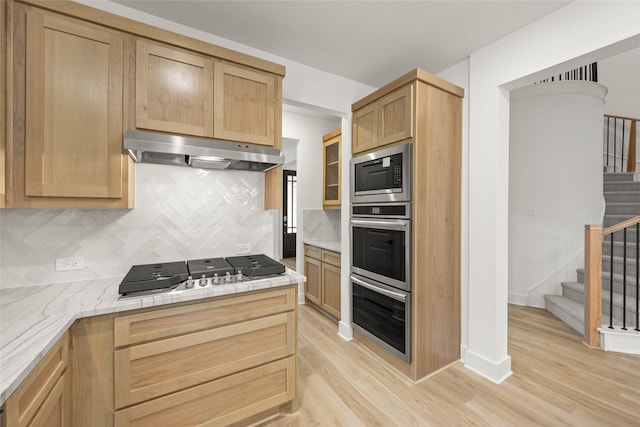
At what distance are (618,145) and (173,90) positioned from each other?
7385 millimetres

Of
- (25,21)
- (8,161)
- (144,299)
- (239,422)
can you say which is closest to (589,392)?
(239,422)

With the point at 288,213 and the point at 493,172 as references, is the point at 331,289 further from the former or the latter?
the point at 288,213

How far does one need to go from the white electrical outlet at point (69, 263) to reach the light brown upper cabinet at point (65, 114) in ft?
1.56

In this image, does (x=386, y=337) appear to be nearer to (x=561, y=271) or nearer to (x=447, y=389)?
(x=447, y=389)

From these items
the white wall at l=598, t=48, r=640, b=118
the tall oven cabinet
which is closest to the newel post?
the tall oven cabinet

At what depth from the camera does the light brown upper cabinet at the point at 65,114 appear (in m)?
1.35

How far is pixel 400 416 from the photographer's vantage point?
71.3 inches

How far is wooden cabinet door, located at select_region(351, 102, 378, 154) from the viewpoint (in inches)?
99.2

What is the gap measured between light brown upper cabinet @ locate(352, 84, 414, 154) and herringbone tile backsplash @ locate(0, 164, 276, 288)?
1066 mm

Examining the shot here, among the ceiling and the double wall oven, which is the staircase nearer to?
the double wall oven

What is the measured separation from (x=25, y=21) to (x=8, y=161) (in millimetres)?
699

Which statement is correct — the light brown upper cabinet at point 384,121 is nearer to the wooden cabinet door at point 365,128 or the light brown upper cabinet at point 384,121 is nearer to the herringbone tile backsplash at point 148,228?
the wooden cabinet door at point 365,128

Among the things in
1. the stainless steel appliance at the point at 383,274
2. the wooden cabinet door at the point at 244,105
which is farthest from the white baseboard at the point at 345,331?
the wooden cabinet door at the point at 244,105

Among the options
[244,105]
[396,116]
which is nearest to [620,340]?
[396,116]
